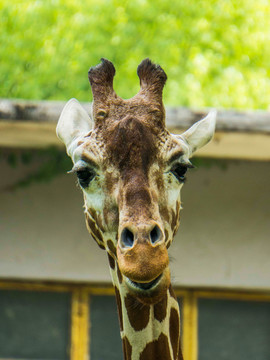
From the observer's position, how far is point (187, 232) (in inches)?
257

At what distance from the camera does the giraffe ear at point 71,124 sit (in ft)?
11.5

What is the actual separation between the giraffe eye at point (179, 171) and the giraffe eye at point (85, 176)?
1.12 feet

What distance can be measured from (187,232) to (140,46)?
240 inches

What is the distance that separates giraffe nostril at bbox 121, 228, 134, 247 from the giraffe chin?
0.51ft

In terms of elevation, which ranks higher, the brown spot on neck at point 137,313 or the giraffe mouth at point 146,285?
the giraffe mouth at point 146,285

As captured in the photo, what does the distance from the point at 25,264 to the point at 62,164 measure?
940mm

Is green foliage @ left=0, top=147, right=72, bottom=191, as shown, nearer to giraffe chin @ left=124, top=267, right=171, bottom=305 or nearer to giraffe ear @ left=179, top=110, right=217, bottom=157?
giraffe ear @ left=179, top=110, right=217, bottom=157

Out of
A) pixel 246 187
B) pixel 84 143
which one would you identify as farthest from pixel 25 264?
pixel 84 143

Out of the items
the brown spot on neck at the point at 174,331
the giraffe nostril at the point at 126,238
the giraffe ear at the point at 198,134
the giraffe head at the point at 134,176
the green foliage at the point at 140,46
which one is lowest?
the brown spot on neck at the point at 174,331

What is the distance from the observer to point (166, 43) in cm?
1180

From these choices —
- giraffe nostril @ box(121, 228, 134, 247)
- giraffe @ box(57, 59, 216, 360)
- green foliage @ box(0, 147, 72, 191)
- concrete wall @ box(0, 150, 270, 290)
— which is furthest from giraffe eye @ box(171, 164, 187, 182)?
green foliage @ box(0, 147, 72, 191)

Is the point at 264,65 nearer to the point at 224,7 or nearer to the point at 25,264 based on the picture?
the point at 224,7

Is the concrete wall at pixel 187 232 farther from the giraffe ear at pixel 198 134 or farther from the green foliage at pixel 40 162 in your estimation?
the giraffe ear at pixel 198 134

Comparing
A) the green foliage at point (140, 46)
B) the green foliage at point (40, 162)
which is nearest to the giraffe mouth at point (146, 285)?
the green foliage at point (40, 162)
